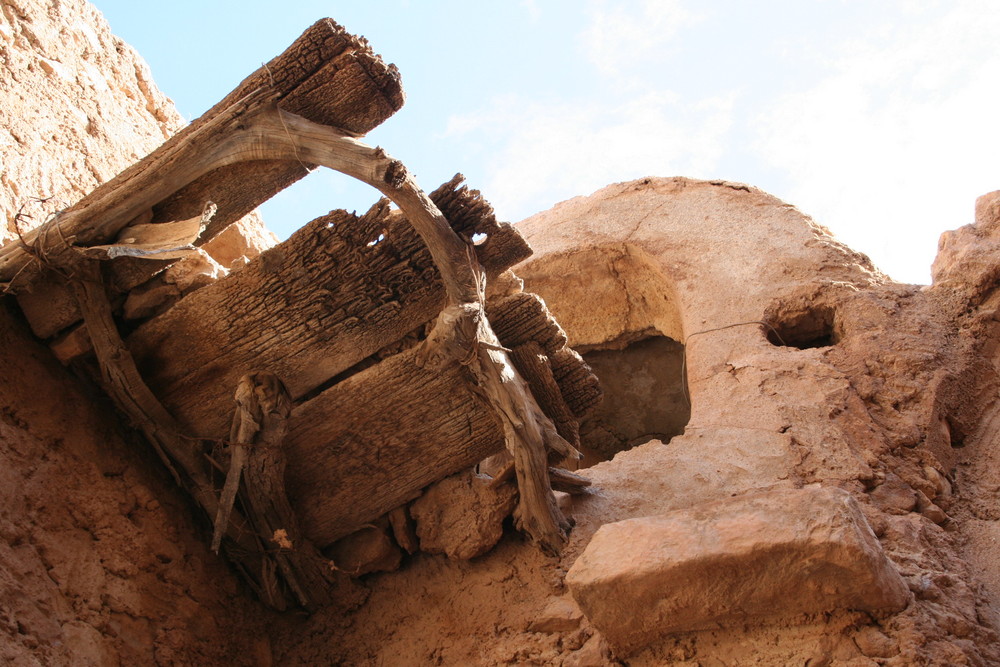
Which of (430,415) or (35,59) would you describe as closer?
(430,415)

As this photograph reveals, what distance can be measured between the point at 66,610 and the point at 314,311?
136cm

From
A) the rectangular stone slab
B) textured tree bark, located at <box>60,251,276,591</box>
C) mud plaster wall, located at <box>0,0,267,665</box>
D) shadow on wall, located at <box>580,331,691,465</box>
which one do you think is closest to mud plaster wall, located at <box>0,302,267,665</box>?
mud plaster wall, located at <box>0,0,267,665</box>

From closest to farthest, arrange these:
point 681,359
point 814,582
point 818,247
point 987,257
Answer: point 814,582 < point 987,257 < point 818,247 < point 681,359

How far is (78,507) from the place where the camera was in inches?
123

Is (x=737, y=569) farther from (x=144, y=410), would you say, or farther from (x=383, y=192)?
(x=144, y=410)

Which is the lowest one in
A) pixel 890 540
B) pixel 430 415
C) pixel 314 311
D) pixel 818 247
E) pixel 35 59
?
pixel 890 540

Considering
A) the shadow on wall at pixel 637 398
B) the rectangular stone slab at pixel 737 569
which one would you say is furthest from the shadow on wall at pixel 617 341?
the rectangular stone slab at pixel 737 569

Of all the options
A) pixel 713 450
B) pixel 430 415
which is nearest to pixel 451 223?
pixel 430 415

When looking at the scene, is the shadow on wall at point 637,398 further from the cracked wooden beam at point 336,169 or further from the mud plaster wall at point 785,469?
the cracked wooden beam at point 336,169

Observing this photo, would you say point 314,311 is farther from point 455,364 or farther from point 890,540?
point 890,540

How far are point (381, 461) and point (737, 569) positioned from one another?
5.07ft

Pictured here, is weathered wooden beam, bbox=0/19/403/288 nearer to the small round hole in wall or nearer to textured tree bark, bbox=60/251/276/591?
textured tree bark, bbox=60/251/276/591

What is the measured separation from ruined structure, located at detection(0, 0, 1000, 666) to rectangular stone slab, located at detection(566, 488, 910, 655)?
1 centimetres

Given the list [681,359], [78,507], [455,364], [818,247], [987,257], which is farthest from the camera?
[681,359]
